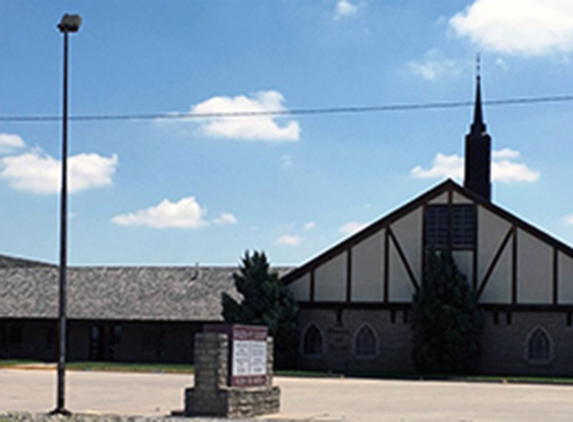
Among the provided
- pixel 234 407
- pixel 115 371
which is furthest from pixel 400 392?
pixel 115 371

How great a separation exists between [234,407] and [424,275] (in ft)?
73.1

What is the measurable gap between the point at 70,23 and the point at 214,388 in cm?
851

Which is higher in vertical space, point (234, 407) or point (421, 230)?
point (421, 230)

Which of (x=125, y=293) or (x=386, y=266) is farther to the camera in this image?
(x=125, y=293)

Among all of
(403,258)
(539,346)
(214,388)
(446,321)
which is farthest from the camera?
(403,258)

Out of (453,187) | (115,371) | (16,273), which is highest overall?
(453,187)

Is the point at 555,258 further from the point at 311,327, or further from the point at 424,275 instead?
the point at 311,327

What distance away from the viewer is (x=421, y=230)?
45.2 metres

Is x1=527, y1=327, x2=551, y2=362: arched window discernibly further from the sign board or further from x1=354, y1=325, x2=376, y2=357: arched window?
the sign board

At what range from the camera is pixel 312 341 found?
46938 millimetres

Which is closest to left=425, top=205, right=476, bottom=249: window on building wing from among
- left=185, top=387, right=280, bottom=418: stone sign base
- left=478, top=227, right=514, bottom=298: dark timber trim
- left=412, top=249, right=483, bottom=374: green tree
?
left=412, top=249, right=483, bottom=374: green tree

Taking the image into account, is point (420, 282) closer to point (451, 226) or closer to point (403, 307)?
point (403, 307)

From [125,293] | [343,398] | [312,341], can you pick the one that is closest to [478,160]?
[312,341]

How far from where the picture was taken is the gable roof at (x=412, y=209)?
1715 inches
